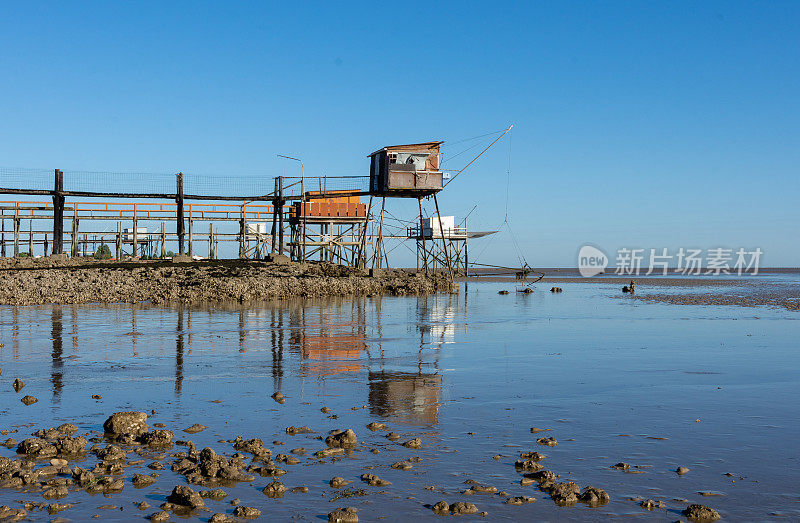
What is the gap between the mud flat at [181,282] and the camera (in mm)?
26703

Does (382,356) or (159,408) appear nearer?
(159,408)

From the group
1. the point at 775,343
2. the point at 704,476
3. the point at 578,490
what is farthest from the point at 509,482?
the point at 775,343

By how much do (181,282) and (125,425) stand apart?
23.5m

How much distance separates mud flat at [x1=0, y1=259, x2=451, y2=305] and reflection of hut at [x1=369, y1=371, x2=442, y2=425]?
18.1 metres

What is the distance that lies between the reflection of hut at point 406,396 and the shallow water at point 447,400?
46 mm

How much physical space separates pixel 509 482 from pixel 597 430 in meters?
2.18

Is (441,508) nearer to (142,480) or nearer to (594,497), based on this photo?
(594,497)

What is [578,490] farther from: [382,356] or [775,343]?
[775,343]

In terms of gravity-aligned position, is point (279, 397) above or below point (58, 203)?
below

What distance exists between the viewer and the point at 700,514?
16.4 feet

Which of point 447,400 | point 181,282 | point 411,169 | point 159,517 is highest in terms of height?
point 411,169

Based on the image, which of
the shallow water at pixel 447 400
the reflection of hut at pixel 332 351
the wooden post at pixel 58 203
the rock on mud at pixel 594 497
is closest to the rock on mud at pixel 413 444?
the shallow water at pixel 447 400

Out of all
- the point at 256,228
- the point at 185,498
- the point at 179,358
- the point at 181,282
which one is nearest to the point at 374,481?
the point at 185,498

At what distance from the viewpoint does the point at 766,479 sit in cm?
586
